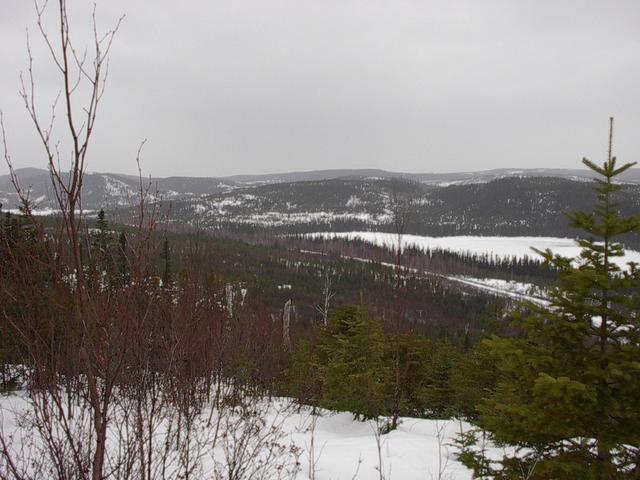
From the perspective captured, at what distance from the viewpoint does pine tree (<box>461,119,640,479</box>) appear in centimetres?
459

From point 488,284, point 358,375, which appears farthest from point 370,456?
point 488,284

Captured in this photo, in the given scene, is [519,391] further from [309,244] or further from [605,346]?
[309,244]

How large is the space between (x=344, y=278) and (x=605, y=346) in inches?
4209

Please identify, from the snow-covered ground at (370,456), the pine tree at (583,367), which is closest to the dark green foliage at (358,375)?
the snow-covered ground at (370,456)

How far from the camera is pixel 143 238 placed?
2463 mm

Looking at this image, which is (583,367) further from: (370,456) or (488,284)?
(488,284)

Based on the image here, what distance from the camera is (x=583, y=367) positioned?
4898mm

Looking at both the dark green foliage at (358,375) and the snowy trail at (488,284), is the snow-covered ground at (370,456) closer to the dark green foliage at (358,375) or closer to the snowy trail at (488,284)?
the dark green foliage at (358,375)

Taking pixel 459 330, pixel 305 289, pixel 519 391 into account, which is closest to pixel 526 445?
pixel 519 391

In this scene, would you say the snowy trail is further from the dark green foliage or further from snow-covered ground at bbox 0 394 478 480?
snow-covered ground at bbox 0 394 478 480

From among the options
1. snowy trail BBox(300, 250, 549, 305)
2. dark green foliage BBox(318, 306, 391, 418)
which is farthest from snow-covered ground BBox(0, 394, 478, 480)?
snowy trail BBox(300, 250, 549, 305)

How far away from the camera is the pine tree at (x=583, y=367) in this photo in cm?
459

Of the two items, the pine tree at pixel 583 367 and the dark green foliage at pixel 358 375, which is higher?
the pine tree at pixel 583 367

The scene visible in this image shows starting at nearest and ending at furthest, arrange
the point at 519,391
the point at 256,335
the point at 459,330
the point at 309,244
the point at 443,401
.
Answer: the point at 519,391, the point at 256,335, the point at 443,401, the point at 459,330, the point at 309,244
